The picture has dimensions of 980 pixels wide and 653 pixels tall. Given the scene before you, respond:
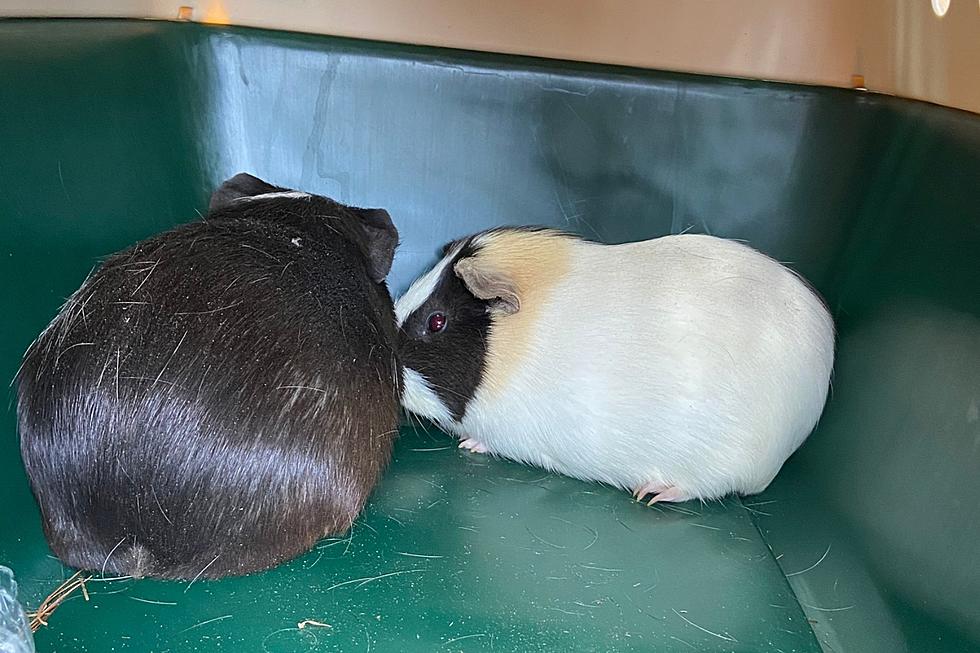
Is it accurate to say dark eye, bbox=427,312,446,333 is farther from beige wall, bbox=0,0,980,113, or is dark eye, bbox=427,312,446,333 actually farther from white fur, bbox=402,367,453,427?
beige wall, bbox=0,0,980,113

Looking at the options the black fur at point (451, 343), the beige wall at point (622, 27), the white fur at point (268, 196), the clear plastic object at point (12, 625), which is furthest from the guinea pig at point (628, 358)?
the clear plastic object at point (12, 625)

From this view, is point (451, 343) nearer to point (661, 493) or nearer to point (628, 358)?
point (628, 358)

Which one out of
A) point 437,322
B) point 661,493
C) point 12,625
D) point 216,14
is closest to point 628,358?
point 661,493

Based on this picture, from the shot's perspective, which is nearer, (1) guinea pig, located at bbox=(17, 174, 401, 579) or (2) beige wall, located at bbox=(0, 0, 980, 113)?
(1) guinea pig, located at bbox=(17, 174, 401, 579)

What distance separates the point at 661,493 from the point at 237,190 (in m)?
0.89

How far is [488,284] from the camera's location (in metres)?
1.54

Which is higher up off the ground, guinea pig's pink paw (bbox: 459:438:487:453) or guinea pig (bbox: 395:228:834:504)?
guinea pig (bbox: 395:228:834:504)

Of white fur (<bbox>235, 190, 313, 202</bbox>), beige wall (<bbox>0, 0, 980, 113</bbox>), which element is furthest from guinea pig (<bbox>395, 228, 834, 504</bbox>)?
beige wall (<bbox>0, 0, 980, 113</bbox>)

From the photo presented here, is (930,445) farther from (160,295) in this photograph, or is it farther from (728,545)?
(160,295)

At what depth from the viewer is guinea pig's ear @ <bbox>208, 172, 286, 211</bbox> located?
5.02ft

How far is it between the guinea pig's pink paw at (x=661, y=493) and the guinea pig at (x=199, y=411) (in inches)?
19.4

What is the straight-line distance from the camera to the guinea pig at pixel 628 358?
4.86 feet

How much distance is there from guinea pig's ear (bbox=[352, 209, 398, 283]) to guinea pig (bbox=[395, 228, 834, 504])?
0.40 feet

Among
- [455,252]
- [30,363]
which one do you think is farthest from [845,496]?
[30,363]
